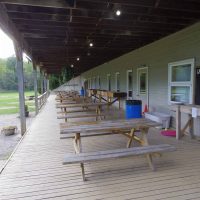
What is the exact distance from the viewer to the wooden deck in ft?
7.58

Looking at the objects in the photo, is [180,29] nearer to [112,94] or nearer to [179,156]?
[179,156]

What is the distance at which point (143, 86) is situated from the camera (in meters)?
7.49

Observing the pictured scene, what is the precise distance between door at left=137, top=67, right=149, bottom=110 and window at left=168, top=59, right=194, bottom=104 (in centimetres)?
145

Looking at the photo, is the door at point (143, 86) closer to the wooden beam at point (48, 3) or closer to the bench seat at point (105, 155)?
the wooden beam at point (48, 3)

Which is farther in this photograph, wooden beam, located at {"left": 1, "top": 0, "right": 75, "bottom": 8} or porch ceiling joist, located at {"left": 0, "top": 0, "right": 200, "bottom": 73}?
porch ceiling joist, located at {"left": 0, "top": 0, "right": 200, "bottom": 73}

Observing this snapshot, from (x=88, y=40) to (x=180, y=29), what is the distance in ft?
9.23

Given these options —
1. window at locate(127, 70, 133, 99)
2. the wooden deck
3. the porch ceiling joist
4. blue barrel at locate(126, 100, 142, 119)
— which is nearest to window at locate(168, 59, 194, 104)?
the porch ceiling joist

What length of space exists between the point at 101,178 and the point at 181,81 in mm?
3627

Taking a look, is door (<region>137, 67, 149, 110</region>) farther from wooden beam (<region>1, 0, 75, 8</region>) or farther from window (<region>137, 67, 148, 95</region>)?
wooden beam (<region>1, 0, 75, 8</region>)

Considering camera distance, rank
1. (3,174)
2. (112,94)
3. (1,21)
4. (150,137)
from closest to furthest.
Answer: (3,174)
(1,21)
(150,137)
(112,94)

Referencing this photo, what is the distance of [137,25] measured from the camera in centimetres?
493

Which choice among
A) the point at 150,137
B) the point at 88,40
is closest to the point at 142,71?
the point at 88,40

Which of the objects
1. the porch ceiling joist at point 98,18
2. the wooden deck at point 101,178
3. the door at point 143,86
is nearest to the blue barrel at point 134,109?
the door at point 143,86

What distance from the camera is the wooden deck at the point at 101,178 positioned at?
7.58 ft
